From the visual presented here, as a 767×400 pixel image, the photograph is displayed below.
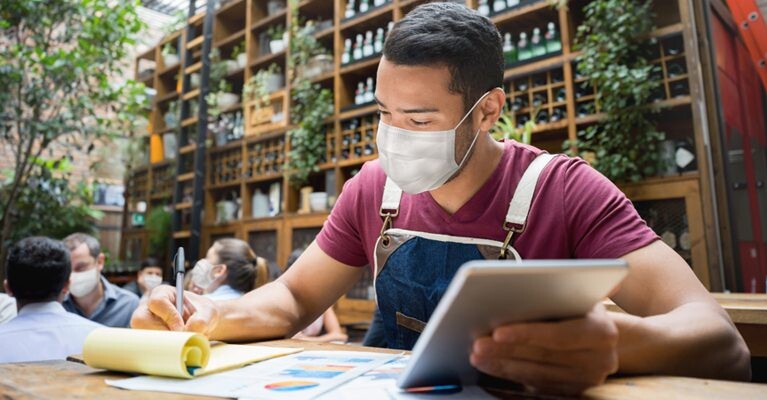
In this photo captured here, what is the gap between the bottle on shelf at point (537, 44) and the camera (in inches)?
156

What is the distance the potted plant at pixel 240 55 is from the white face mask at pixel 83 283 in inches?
146

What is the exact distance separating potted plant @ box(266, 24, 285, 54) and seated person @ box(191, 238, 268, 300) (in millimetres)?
3154

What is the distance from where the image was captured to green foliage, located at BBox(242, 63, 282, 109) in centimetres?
573

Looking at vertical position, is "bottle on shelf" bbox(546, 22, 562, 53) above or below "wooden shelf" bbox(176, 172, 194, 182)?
above

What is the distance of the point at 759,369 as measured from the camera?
1.97 metres

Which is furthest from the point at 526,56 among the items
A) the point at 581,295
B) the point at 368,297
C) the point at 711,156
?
the point at 581,295

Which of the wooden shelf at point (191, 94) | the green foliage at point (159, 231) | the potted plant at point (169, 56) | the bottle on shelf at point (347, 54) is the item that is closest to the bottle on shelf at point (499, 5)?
the bottle on shelf at point (347, 54)

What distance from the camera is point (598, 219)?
3.43 ft

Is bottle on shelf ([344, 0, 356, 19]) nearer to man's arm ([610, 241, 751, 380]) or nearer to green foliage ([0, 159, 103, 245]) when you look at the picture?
green foliage ([0, 159, 103, 245])

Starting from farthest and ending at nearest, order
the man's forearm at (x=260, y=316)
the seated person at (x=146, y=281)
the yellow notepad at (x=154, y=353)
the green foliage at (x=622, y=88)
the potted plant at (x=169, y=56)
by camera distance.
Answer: the potted plant at (x=169, y=56) < the seated person at (x=146, y=281) < the green foliage at (x=622, y=88) < the man's forearm at (x=260, y=316) < the yellow notepad at (x=154, y=353)

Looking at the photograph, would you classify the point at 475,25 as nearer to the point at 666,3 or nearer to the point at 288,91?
the point at 666,3

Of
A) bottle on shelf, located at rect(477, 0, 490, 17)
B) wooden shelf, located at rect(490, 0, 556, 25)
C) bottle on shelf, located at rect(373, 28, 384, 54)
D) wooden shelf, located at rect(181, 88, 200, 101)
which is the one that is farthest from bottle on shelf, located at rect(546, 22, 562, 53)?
wooden shelf, located at rect(181, 88, 200, 101)

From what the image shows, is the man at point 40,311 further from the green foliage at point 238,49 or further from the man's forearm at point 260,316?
the green foliage at point 238,49

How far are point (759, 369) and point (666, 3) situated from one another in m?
2.52
